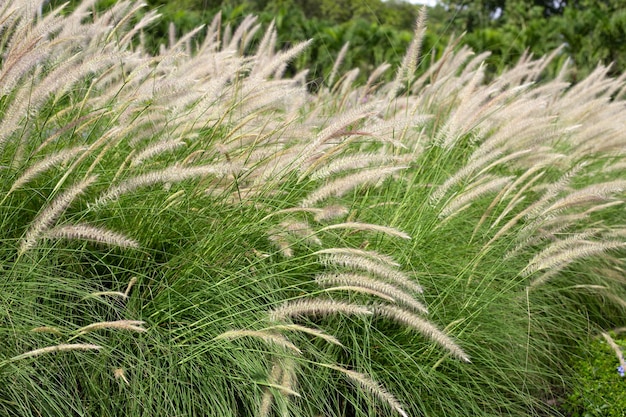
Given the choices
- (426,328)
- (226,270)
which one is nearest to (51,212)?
(226,270)

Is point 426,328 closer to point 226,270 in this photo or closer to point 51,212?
point 226,270

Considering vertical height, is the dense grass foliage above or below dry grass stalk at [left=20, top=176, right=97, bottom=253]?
below

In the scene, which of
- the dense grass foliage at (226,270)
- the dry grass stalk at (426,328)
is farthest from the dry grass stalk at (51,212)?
the dry grass stalk at (426,328)

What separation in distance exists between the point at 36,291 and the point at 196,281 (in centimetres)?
45

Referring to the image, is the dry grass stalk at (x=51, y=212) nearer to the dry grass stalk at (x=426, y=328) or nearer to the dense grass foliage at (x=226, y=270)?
the dense grass foliage at (x=226, y=270)

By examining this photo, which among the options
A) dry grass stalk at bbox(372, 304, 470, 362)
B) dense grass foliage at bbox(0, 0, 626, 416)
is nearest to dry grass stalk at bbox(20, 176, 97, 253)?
dense grass foliage at bbox(0, 0, 626, 416)

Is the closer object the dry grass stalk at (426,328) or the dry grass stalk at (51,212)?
the dry grass stalk at (51,212)

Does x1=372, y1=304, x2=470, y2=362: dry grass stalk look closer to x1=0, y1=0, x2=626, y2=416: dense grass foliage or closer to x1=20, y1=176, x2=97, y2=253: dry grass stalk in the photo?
x1=0, y1=0, x2=626, y2=416: dense grass foliage

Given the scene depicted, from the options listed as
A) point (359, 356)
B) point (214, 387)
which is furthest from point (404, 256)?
point (214, 387)

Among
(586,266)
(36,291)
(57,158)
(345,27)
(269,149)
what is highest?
(57,158)

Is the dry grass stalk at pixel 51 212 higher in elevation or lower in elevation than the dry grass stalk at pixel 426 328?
higher

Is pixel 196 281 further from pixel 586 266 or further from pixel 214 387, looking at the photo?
pixel 586 266

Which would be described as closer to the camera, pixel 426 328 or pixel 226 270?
pixel 426 328

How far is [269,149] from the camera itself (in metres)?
2.68
